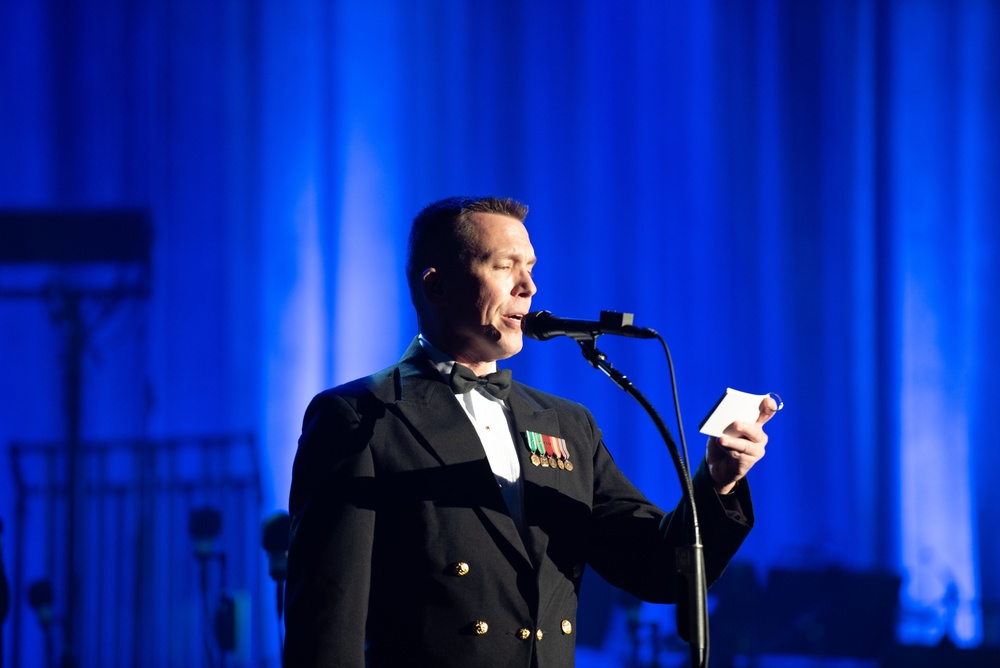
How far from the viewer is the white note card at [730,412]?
180 centimetres

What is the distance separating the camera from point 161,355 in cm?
461

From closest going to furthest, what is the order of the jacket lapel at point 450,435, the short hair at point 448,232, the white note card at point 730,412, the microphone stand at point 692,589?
1. the microphone stand at point 692,589
2. the white note card at point 730,412
3. the jacket lapel at point 450,435
4. the short hair at point 448,232

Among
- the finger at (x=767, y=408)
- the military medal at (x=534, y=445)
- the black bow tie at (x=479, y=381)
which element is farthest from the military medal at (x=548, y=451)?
the finger at (x=767, y=408)

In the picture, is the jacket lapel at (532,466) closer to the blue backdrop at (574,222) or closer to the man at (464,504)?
the man at (464,504)

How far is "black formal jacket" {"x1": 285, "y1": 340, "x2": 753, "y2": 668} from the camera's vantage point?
74.6 inches

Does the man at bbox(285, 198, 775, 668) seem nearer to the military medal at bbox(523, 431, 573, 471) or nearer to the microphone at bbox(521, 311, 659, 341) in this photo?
the military medal at bbox(523, 431, 573, 471)

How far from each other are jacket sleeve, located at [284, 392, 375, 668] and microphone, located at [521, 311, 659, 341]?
396mm

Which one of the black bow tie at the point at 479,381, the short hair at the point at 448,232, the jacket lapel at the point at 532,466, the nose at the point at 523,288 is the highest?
the short hair at the point at 448,232

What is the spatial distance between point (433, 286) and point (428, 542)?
0.59 metres

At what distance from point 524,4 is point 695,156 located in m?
1.16

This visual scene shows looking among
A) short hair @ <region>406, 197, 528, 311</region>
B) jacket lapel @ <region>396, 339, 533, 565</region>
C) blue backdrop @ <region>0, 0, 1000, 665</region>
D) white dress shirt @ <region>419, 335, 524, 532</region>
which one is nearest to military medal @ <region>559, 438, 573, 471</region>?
white dress shirt @ <region>419, 335, 524, 532</region>

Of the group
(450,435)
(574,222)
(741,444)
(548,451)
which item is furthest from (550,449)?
(574,222)

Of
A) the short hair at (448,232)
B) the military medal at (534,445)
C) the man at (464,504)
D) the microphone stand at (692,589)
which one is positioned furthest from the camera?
the short hair at (448,232)

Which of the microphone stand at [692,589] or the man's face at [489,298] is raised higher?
the man's face at [489,298]
